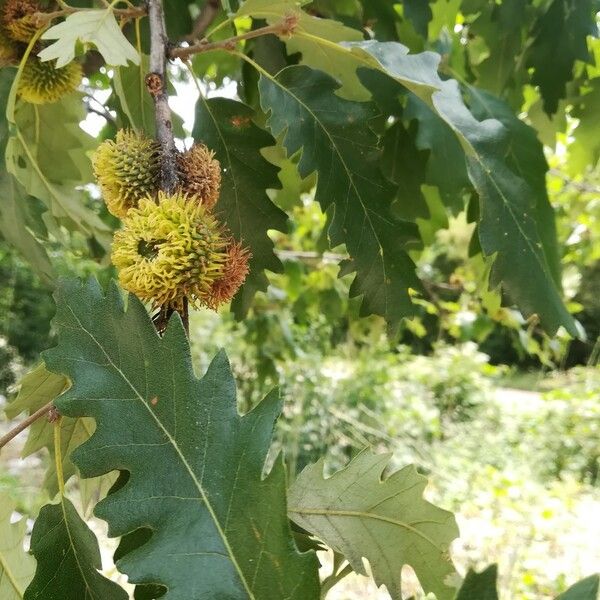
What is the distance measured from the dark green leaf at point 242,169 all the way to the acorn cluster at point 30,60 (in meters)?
0.14

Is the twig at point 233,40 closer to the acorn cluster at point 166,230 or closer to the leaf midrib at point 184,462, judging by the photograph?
the acorn cluster at point 166,230

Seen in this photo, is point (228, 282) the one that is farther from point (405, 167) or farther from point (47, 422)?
point (405, 167)

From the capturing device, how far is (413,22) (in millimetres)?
831

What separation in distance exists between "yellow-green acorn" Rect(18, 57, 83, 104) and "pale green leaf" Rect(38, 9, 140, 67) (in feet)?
0.62

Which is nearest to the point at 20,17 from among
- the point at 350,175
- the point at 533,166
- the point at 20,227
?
the point at 20,227

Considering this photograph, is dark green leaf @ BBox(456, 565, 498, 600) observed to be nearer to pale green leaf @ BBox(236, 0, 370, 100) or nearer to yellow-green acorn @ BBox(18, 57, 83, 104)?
pale green leaf @ BBox(236, 0, 370, 100)

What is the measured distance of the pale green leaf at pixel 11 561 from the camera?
0.47 meters

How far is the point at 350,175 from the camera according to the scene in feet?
2.09

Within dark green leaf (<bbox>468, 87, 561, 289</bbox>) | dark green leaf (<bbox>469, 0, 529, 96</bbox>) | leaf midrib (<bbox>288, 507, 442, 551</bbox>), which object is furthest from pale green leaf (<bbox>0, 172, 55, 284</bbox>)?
dark green leaf (<bbox>469, 0, 529, 96</bbox>)

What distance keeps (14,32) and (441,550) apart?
1.83 ft

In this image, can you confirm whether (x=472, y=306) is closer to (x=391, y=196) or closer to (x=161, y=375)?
(x=391, y=196)

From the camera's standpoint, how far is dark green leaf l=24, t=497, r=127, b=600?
0.41 m

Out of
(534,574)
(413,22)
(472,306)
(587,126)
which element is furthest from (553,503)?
(413,22)

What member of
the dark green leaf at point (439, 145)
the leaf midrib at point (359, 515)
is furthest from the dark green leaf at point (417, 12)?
the leaf midrib at point (359, 515)
